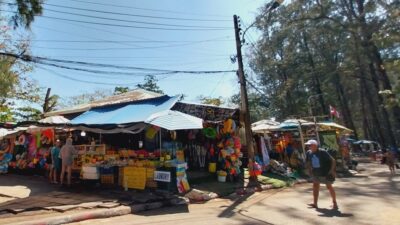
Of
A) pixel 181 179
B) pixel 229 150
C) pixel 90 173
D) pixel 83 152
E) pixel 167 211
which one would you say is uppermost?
pixel 83 152

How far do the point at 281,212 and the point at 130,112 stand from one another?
24.2ft

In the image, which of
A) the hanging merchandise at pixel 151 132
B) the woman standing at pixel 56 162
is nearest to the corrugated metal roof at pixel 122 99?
the hanging merchandise at pixel 151 132

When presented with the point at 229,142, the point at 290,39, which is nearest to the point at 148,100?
the point at 229,142

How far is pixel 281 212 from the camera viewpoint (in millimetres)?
9516

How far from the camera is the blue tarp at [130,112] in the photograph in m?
13.5

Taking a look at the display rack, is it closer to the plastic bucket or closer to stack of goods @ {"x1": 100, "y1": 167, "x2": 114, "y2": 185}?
stack of goods @ {"x1": 100, "y1": 167, "x2": 114, "y2": 185}

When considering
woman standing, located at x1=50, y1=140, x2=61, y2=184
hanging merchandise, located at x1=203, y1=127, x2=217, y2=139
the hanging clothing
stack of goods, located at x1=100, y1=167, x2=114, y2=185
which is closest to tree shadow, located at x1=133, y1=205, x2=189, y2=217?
stack of goods, located at x1=100, y1=167, x2=114, y2=185

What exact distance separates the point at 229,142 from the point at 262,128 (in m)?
5.97

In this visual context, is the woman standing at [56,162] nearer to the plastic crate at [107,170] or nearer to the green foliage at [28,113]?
the plastic crate at [107,170]

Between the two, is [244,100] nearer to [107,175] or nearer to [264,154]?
[264,154]

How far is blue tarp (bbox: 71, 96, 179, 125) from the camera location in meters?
13.5

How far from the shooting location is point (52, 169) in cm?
1505

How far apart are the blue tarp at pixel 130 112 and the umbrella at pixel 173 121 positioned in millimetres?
479

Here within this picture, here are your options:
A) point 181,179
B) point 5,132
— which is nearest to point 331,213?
point 181,179
